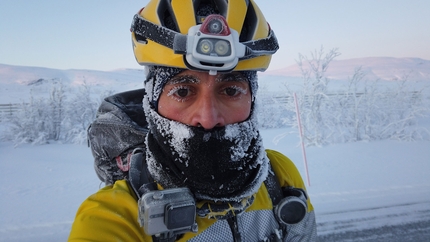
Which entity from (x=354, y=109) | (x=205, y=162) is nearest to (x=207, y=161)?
(x=205, y=162)

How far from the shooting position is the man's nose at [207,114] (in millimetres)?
1176

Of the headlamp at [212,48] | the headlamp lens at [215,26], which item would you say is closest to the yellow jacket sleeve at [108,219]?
the headlamp at [212,48]

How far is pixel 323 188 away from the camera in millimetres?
5234

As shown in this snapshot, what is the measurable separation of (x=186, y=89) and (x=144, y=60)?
0.31 meters

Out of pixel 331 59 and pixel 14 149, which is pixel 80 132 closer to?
pixel 14 149

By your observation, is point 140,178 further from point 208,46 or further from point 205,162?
point 208,46

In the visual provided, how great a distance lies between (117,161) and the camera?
2.28m

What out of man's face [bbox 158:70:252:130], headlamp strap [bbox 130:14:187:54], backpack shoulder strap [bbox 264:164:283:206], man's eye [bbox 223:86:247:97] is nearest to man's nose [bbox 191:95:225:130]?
man's face [bbox 158:70:252:130]

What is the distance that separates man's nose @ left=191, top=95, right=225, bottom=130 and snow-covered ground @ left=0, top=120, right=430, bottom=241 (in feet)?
11.1

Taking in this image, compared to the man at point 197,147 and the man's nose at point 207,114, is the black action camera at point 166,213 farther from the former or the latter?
the man's nose at point 207,114

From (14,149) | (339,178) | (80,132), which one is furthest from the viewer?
(80,132)

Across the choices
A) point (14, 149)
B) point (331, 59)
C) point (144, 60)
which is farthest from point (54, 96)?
point (144, 60)

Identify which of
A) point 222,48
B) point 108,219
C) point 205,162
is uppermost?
point 222,48

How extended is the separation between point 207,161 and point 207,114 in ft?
0.68
